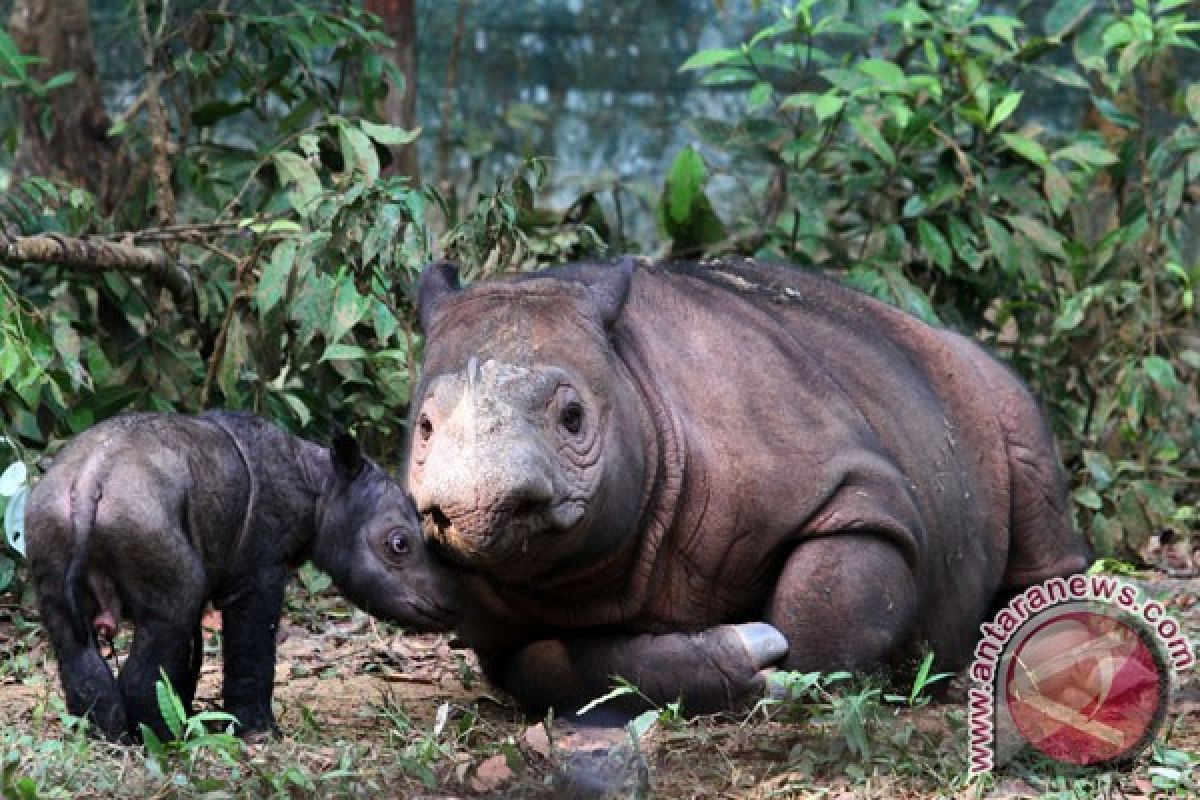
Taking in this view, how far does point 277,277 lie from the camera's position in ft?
23.4

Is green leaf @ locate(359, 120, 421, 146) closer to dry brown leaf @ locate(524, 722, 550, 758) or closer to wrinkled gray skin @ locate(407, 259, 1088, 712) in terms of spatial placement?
wrinkled gray skin @ locate(407, 259, 1088, 712)

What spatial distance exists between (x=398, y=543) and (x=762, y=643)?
1209mm

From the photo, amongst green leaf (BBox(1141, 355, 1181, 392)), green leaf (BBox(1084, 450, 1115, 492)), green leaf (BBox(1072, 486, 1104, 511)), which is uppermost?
green leaf (BBox(1141, 355, 1181, 392))

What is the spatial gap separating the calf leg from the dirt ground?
108mm

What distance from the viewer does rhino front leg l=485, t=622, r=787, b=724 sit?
5.20 metres

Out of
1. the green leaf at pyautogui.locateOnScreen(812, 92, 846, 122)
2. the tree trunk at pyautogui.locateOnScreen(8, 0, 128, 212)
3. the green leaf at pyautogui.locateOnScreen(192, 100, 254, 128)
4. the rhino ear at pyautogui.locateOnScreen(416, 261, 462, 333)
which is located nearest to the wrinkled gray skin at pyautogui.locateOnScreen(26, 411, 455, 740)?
the rhino ear at pyautogui.locateOnScreen(416, 261, 462, 333)

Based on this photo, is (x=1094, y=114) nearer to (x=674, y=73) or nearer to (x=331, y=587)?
(x=674, y=73)

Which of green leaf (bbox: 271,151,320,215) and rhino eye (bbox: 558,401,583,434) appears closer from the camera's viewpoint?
rhino eye (bbox: 558,401,583,434)

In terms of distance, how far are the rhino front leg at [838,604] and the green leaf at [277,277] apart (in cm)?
253

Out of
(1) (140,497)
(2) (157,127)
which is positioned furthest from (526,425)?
(2) (157,127)

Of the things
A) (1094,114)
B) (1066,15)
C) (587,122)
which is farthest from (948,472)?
(587,122)

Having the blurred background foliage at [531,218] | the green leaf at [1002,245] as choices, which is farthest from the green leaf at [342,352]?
the green leaf at [1002,245]

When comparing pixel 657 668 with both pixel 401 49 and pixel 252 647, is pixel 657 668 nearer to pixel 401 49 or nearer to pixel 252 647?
pixel 252 647

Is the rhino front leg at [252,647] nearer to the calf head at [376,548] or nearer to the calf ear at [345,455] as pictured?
the calf head at [376,548]
